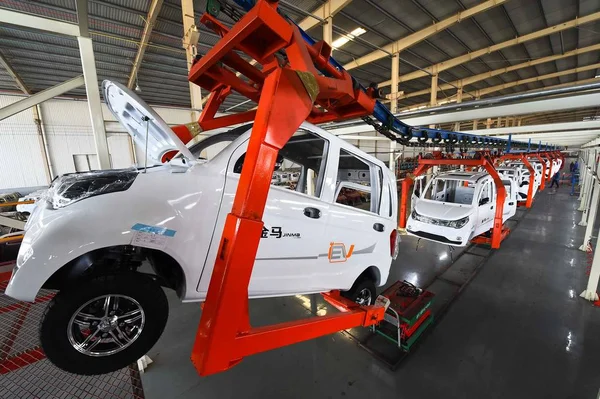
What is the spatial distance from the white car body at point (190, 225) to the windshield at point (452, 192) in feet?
15.5

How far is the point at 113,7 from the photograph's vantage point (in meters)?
5.65

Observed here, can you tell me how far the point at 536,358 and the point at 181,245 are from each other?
382 cm

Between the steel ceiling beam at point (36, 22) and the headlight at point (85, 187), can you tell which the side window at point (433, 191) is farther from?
the steel ceiling beam at point (36, 22)

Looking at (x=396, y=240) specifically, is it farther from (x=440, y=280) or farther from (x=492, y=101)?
(x=440, y=280)

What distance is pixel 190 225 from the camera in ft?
4.35

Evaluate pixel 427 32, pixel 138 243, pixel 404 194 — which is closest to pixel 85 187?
pixel 138 243

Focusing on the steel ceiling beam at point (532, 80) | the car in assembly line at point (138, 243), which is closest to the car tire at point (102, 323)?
the car in assembly line at point (138, 243)

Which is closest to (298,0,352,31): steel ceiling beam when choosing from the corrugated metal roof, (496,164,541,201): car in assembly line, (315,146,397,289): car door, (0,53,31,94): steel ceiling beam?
the corrugated metal roof

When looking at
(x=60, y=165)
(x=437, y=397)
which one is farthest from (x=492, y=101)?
(x=60, y=165)

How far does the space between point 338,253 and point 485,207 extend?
4.80 metres

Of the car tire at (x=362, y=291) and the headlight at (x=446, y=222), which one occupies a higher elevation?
the headlight at (x=446, y=222)

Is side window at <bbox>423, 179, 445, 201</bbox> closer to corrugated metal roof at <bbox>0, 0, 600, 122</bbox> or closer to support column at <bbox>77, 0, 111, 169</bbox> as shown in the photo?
corrugated metal roof at <bbox>0, 0, 600, 122</bbox>

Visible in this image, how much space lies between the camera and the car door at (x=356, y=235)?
1974 millimetres

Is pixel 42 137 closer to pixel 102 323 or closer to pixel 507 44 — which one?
pixel 102 323
